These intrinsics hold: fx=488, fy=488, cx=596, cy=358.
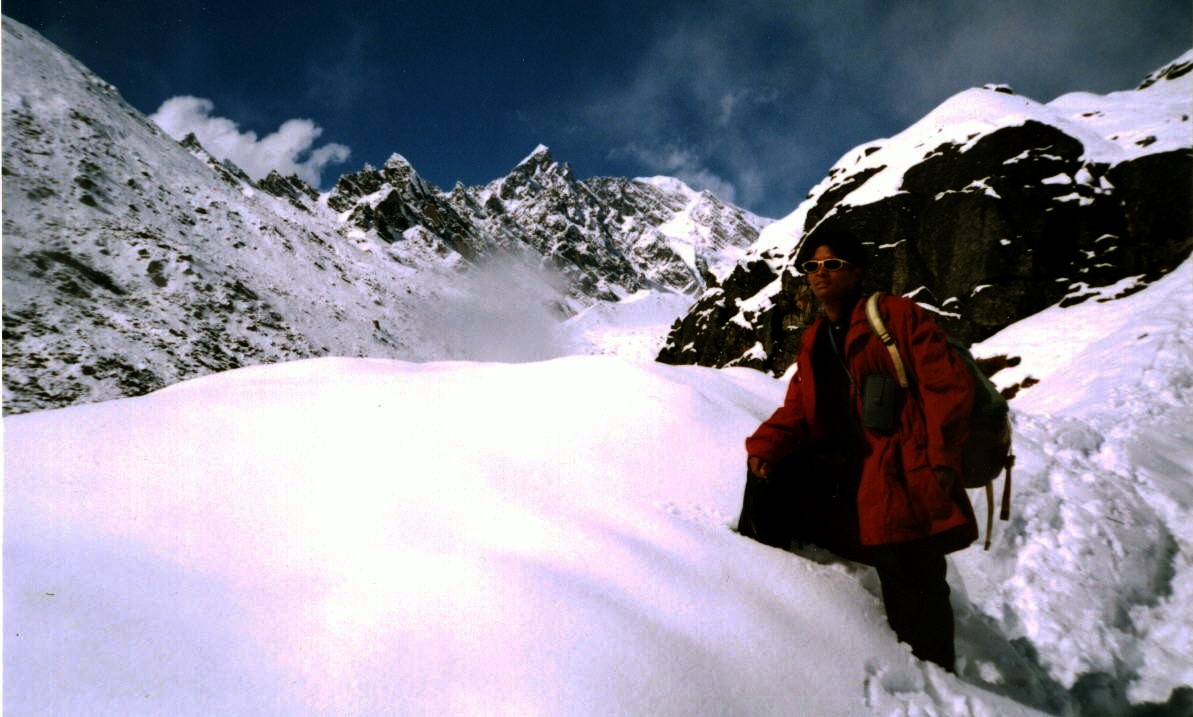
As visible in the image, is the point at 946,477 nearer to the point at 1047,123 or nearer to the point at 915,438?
the point at 915,438

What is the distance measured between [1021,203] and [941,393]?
28.0 metres

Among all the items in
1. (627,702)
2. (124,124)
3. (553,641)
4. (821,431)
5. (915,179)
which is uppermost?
(124,124)

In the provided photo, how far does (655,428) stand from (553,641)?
2.40 m

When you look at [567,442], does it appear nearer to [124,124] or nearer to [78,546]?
[78,546]

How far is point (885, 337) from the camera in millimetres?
2260

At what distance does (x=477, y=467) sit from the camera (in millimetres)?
3111

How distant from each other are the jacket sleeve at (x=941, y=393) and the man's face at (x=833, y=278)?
433 mm

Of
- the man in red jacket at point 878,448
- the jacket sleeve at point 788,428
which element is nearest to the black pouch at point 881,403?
the man in red jacket at point 878,448

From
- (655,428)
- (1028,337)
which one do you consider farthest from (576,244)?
(655,428)

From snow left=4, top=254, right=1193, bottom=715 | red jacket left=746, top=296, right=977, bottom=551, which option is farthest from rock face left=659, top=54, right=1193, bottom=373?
red jacket left=746, top=296, right=977, bottom=551

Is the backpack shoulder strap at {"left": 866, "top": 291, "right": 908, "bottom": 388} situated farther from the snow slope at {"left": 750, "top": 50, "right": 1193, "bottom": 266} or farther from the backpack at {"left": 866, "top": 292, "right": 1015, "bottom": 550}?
the snow slope at {"left": 750, "top": 50, "right": 1193, "bottom": 266}

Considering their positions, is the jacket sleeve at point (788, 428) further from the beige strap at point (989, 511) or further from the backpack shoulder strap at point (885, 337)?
the beige strap at point (989, 511)

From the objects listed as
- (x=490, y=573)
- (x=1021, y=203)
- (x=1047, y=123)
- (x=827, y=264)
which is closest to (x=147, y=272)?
(x=490, y=573)

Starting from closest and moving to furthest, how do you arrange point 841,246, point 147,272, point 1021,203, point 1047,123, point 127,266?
point 841,246, point 127,266, point 147,272, point 1021,203, point 1047,123
